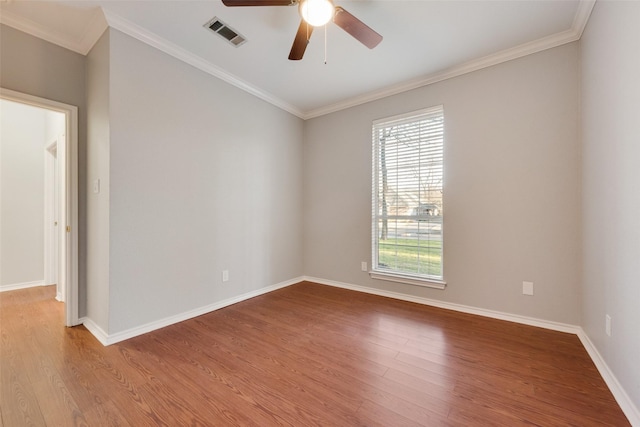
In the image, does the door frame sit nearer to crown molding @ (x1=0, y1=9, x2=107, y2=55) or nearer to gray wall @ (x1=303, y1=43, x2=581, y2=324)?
crown molding @ (x1=0, y1=9, x2=107, y2=55)

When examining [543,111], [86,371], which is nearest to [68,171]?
[86,371]

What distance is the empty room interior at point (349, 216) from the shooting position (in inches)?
58.9

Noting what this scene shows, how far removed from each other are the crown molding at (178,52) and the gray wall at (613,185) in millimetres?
3221

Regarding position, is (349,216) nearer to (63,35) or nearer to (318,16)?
(318,16)

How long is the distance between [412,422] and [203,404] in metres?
1.16

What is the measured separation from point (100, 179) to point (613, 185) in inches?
152

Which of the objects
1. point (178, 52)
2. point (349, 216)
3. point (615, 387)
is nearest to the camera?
point (615, 387)

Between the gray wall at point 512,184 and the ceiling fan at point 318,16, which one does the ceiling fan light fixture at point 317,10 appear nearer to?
the ceiling fan at point 318,16

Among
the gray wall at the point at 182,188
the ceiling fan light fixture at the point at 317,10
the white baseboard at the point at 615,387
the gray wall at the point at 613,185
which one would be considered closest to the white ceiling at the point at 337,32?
the gray wall at the point at 182,188

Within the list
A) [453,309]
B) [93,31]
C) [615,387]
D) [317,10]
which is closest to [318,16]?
[317,10]

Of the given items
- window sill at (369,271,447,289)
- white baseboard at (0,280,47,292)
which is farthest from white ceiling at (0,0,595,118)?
white baseboard at (0,280,47,292)

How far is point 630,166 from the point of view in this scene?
1.37 metres

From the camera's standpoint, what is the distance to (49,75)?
2270mm

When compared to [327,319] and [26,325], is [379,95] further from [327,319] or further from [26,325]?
A: [26,325]
